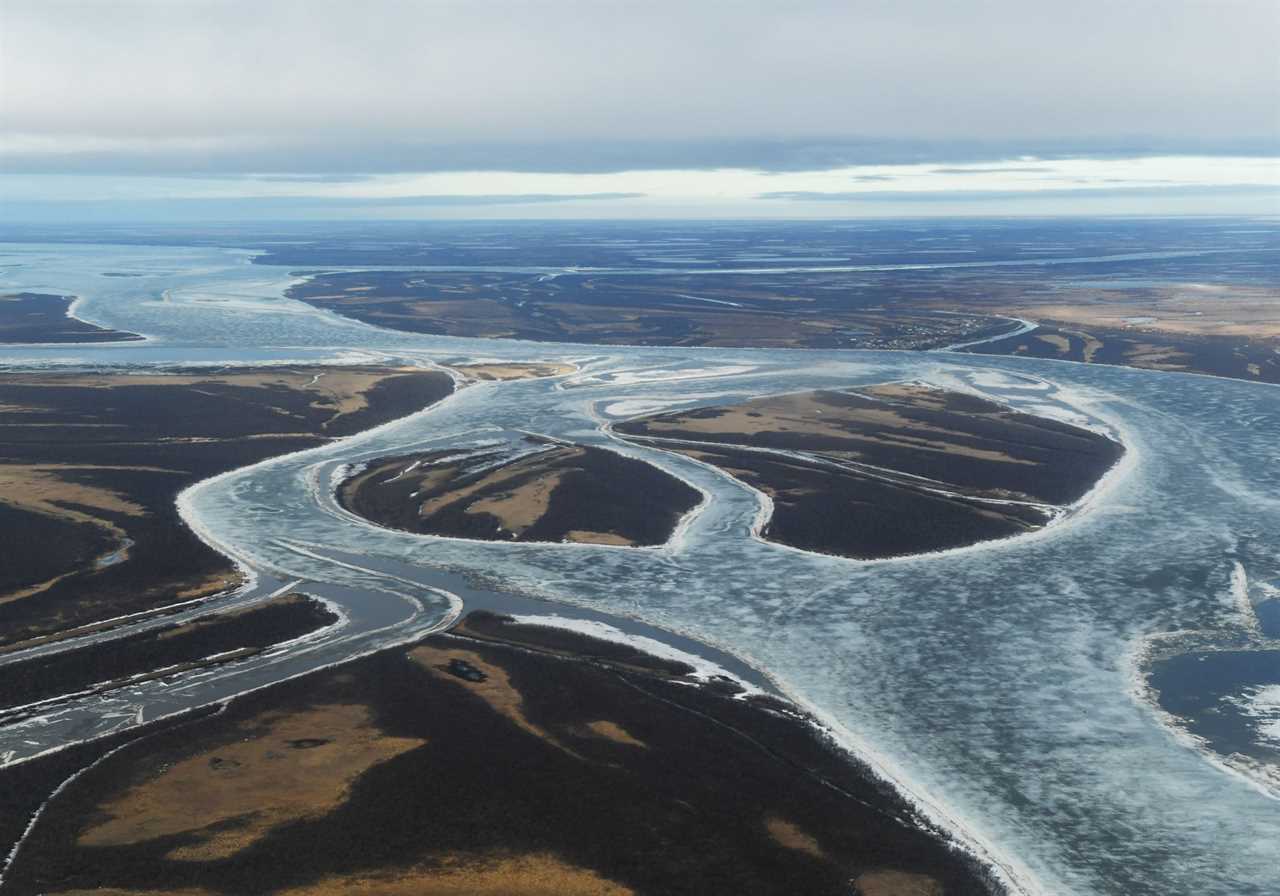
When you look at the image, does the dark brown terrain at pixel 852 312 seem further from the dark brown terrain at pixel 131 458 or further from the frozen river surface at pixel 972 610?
the dark brown terrain at pixel 131 458

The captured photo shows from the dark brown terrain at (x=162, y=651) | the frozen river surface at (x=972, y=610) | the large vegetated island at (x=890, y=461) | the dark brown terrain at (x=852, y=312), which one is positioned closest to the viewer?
the frozen river surface at (x=972, y=610)

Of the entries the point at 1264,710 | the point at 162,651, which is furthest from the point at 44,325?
the point at 1264,710

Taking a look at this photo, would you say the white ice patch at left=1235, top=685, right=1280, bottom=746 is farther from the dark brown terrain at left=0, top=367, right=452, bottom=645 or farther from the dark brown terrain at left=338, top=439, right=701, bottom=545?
the dark brown terrain at left=0, top=367, right=452, bottom=645

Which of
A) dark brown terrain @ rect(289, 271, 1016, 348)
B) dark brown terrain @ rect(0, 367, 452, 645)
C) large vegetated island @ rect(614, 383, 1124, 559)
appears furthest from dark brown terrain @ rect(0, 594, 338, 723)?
dark brown terrain @ rect(289, 271, 1016, 348)

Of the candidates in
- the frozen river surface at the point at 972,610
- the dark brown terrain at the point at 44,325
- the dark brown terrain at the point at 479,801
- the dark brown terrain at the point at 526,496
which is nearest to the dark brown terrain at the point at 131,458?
the frozen river surface at the point at 972,610

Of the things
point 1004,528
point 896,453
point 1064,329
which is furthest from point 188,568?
point 1064,329

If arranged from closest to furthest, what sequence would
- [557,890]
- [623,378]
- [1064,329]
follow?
[557,890] → [623,378] → [1064,329]

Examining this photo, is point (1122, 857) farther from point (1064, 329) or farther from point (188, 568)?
point (1064, 329)
